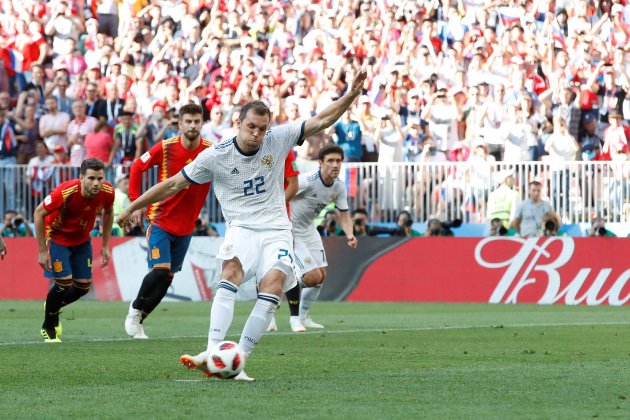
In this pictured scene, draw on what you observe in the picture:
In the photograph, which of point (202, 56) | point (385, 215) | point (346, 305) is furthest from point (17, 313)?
point (202, 56)

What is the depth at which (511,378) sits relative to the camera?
383 inches

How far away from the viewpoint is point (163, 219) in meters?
14.7

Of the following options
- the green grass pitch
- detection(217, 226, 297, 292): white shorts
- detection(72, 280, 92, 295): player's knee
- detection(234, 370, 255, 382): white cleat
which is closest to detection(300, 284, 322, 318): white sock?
the green grass pitch

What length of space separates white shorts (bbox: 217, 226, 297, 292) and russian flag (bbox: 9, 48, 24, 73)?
794 inches

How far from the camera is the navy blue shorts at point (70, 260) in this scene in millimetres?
14398

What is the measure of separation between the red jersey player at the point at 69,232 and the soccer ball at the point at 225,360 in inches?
189

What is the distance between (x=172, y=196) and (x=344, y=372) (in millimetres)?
4847

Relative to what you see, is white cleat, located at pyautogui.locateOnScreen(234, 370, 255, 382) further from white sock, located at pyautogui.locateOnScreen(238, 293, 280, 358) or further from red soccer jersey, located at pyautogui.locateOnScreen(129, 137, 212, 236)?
red soccer jersey, located at pyautogui.locateOnScreen(129, 137, 212, 236)

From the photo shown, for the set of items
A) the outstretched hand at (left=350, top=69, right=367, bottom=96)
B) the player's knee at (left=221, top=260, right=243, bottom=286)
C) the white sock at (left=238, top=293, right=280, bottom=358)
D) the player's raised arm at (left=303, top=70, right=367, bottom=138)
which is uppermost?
the outstretched hand at (left=350, top=69, right=367, bottom=96)

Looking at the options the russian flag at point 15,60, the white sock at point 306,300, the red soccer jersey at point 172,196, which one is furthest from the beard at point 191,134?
the russian flag at point 15,60

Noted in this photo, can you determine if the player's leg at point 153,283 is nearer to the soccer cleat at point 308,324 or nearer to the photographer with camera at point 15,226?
the soccer cleat at point 308,324

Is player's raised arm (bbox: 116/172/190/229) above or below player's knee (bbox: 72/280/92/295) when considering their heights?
above

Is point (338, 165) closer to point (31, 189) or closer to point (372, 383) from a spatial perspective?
point (372, 383)

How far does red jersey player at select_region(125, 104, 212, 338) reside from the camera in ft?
47.6
